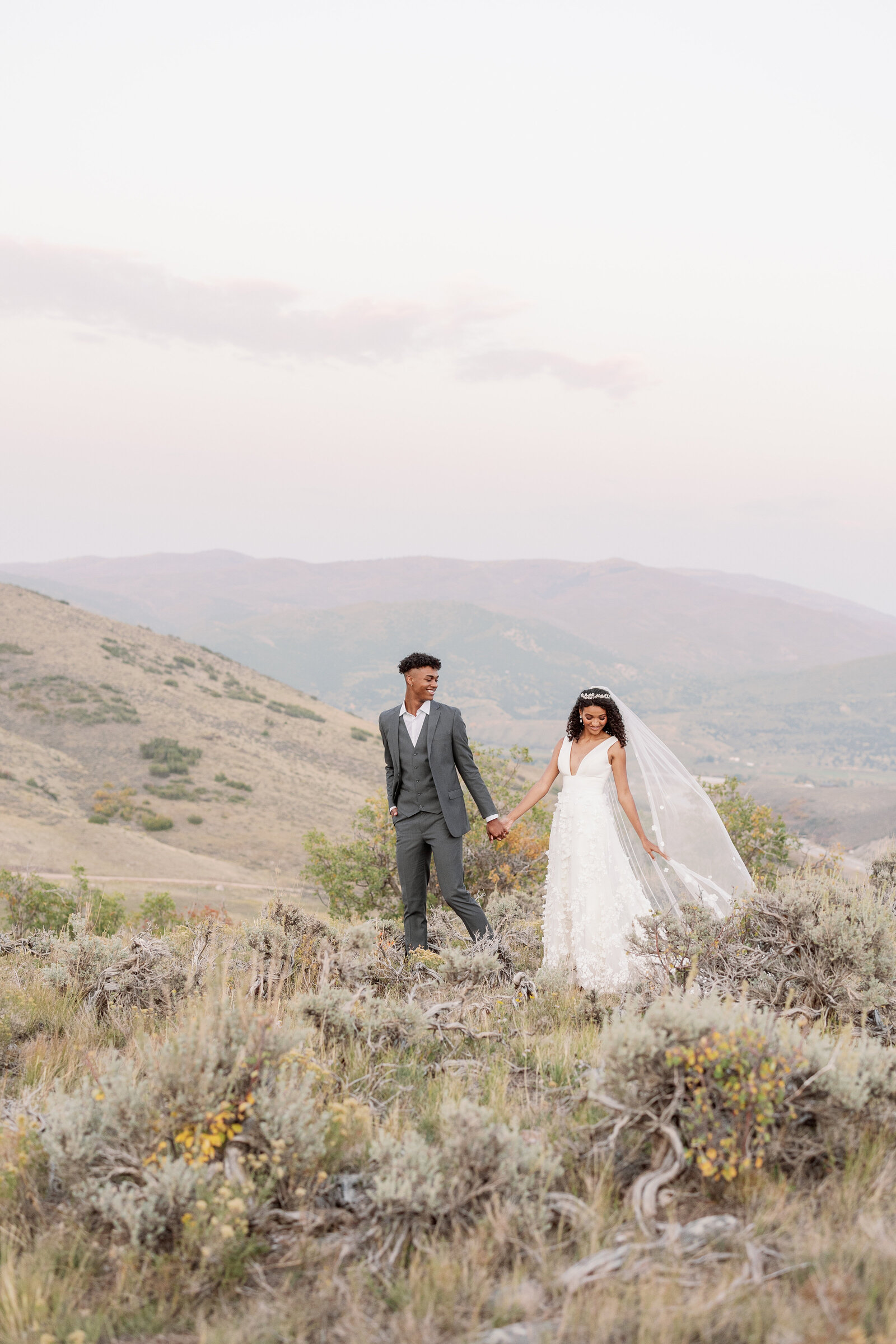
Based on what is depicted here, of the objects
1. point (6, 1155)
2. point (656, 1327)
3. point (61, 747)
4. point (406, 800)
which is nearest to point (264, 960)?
point (406, 800)

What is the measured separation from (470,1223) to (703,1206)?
76cm

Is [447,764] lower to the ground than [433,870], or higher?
higher

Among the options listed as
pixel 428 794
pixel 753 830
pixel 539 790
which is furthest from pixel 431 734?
pixel 753 830

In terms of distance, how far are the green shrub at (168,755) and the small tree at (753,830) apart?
34.8 meters

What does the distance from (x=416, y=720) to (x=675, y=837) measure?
2192 millimetres

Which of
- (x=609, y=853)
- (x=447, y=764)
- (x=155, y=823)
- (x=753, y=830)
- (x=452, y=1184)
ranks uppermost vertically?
(x=447, y=764)

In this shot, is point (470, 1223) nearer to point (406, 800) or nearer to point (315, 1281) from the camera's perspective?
point (315, 1281)

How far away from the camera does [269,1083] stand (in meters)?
3.03

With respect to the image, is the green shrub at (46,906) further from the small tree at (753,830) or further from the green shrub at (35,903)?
the small tree at (753,830)

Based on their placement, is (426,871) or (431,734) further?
(426,871)

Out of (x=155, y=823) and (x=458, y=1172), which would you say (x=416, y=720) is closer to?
(x=458, y=1172)

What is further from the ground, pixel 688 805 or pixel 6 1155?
pixel 688 805

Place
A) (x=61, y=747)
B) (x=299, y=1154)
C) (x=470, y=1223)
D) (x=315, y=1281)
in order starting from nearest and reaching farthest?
(x=315, y=1281) < (x=470, y=1223) < (x=299, y=1154) < (x=61, y=747)

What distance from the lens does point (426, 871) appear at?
621cm
